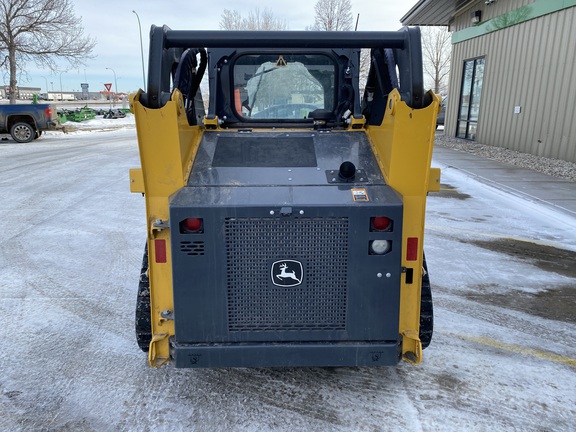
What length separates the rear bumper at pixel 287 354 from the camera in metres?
2.73

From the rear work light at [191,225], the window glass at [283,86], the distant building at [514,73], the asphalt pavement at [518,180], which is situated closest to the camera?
the rear work light at [191,225]

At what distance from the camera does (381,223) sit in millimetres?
2625

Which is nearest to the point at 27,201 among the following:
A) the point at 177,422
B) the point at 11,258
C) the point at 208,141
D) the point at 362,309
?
the point at 11,258

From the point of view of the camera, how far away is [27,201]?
8258 millimetres

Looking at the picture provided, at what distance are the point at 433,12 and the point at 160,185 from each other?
19711 millimetres

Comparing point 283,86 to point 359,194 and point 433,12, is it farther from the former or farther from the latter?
point 433,12

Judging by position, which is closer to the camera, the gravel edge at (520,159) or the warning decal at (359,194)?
the warning decal at (359,194)

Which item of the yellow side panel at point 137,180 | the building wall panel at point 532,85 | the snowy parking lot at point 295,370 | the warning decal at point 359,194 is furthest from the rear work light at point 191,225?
the building wall panel at point 532,85

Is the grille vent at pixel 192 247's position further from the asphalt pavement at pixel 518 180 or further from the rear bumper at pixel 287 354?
the asphalt pavement at pixel 518 180

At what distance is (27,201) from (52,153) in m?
7.28

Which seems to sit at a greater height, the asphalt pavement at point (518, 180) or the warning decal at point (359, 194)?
the warning decal at point (359, 194)

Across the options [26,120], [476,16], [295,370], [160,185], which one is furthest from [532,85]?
[26,120]

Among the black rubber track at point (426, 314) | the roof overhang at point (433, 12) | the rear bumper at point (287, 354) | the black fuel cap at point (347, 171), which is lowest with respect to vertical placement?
the rear bumper at point (287, 354)

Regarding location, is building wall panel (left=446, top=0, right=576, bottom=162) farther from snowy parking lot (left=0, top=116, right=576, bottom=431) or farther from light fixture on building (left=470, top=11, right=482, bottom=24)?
snowy parking lot (left=0, top=116, right=576, bottom=431)
